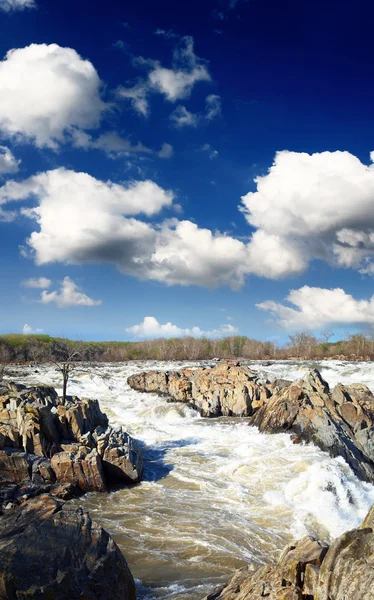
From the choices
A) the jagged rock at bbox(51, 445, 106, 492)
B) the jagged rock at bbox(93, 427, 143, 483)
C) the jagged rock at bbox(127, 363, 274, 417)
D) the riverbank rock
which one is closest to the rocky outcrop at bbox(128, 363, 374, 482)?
the jagged rock at bbox(127, 363, 274, 417)

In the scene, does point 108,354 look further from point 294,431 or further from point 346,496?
point 346,496

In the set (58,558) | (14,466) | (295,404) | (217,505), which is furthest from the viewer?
(295,404)

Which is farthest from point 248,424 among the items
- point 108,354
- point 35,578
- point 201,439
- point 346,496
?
point 108,354

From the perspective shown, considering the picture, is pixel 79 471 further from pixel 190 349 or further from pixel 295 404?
pixel 190 349

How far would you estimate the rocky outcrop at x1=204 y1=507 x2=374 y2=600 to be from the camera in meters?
4.86

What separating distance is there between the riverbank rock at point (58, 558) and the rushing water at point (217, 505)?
2.81 meters

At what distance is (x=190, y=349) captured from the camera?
111 m

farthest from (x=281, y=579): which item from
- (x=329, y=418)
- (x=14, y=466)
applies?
(x=329, y=418)

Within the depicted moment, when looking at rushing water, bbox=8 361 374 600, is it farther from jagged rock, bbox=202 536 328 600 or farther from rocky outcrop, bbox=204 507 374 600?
rocky outcrop, bbox=204 507 374 600

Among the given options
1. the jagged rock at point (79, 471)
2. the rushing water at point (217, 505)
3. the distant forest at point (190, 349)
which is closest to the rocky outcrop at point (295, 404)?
the rushing water at point (217, 505)

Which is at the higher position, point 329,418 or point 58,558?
point 58,558

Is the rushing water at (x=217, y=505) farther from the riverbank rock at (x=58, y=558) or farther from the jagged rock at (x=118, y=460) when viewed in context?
the riverbank rock at (x=58, y=558)

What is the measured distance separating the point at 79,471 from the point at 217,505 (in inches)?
224

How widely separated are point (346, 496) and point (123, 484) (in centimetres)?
936
